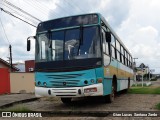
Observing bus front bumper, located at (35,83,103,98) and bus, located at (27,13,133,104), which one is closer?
bus front bumper, located at (35,83,103,98)

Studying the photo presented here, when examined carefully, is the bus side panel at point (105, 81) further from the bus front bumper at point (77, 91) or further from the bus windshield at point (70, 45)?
the bus windshield at point (70, 45)

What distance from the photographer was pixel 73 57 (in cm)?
1242

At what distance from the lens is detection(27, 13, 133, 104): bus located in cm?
1220

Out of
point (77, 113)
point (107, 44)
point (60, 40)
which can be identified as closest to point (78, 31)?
point (60, 40)

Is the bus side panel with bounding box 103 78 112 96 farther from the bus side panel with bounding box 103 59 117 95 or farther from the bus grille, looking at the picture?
the bus grille

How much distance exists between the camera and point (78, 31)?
1275 centimetres

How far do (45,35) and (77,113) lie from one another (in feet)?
11.6

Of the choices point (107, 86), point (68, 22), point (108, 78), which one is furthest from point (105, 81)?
point (68, 22)

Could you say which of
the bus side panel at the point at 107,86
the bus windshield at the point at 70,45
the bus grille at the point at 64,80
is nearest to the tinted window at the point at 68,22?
the bus windshield at the point at 70,45

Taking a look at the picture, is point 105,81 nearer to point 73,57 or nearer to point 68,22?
point 73,57

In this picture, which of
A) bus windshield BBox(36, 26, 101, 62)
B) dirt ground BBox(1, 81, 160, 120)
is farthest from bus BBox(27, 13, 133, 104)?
dirt ground BBox(1, 81, 160, 120)

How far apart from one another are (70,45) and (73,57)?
49 cm

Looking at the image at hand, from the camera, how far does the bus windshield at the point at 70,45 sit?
12406mm

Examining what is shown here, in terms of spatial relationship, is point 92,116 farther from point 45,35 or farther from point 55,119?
point 45,35
